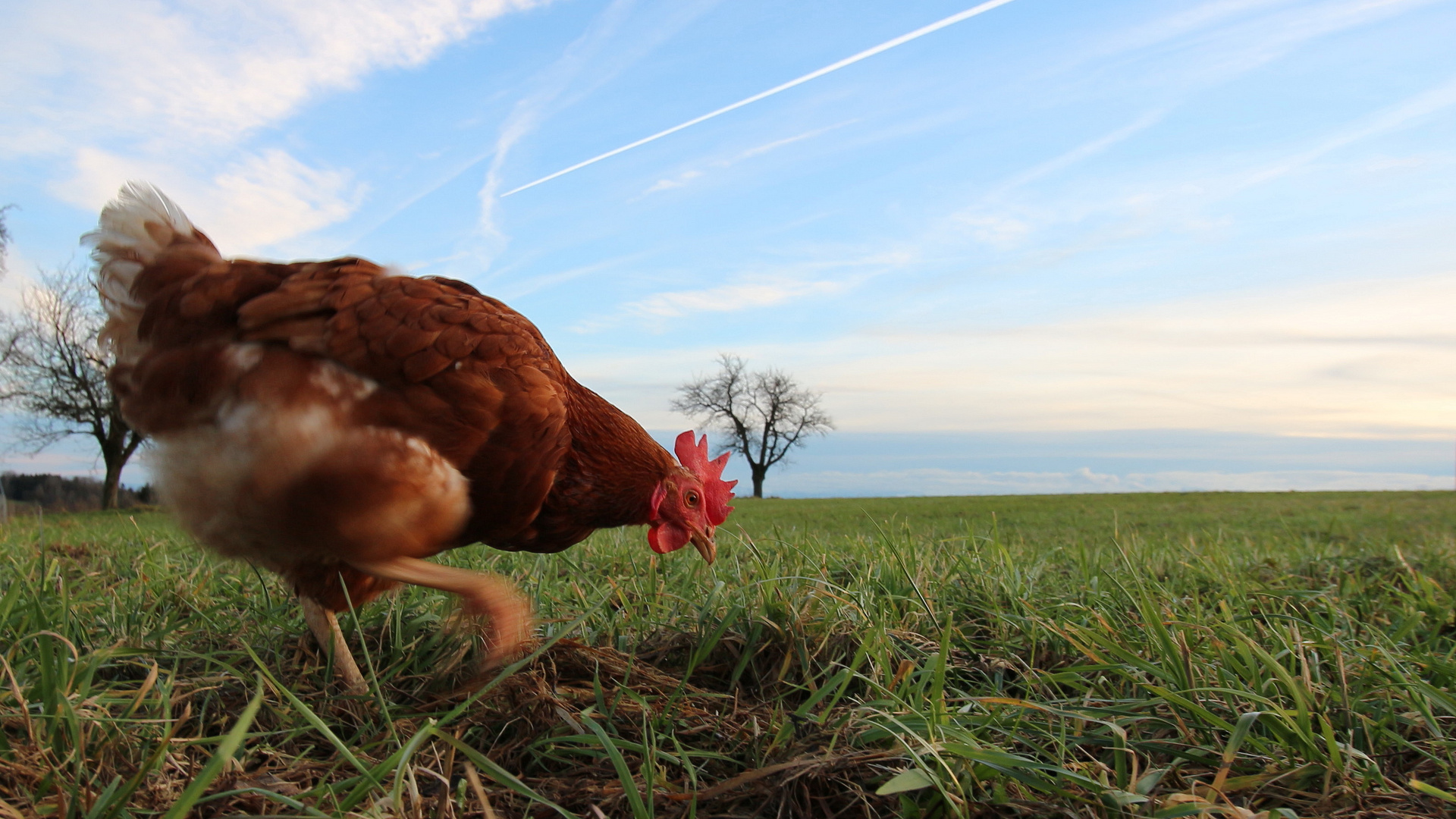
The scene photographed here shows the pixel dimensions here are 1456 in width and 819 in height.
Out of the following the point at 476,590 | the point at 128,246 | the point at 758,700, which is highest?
the point at 128,246

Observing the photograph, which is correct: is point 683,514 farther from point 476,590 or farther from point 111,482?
point 111,482

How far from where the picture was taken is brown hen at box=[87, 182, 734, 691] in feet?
7.23

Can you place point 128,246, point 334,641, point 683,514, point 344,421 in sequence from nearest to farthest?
point 344,421 < point 334,641 < point 128,246 < point 683,514

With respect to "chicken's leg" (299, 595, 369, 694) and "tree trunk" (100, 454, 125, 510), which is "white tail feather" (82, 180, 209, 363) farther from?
"tree trunk" (100, 454, 125, 510)

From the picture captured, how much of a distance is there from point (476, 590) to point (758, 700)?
915mm

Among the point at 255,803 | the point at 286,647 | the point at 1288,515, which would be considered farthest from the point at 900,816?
the point at 1288,515

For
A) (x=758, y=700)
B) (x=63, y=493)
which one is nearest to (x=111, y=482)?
(x=63, y=493)

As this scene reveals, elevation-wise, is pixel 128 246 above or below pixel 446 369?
above

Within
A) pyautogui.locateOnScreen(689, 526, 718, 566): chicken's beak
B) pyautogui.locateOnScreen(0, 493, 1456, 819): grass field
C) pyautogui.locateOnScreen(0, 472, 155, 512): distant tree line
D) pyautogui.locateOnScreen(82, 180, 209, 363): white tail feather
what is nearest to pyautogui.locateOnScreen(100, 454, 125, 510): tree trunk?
pyautogui.locateOnScreen(0, 472, 155, 512): distant tree line

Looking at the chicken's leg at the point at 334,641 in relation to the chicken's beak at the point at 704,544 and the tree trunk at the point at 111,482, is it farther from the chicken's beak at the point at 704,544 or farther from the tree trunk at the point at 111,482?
the tree trunk at the point at 111,482

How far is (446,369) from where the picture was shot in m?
2.37

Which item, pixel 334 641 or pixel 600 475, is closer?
pixel 334 641

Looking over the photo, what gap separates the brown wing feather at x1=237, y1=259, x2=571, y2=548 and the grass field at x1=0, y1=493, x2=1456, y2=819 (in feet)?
1.86

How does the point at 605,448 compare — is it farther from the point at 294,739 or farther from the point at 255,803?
the point at 255,803
